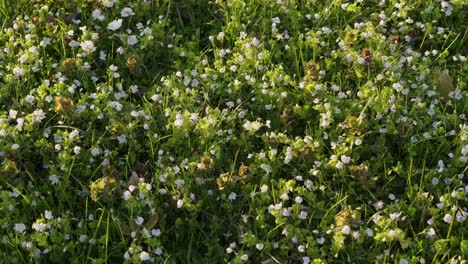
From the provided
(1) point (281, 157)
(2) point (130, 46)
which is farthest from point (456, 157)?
(2) point (130, 46)

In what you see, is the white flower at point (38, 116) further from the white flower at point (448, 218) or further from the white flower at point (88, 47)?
the white flower at point (448, 218)

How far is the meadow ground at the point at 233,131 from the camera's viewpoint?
382 centimetres

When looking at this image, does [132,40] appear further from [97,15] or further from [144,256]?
[144,256]

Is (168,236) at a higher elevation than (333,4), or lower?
lower

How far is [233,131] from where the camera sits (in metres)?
4.41

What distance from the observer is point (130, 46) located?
5.03 m

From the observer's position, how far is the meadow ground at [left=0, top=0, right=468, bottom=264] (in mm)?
3820

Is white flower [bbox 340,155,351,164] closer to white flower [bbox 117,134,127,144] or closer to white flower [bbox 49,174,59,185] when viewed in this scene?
white flower [bbox 117,134,127,144]

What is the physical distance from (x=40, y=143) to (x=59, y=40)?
3.56ft

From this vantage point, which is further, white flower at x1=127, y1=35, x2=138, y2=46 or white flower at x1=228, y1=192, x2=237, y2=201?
white flower at x1=127, y1=35, x2=138, y2=46

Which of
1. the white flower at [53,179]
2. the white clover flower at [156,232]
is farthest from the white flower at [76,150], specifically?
the white clover flower at [156,232]

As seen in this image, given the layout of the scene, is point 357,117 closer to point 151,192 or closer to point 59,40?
point 151,192

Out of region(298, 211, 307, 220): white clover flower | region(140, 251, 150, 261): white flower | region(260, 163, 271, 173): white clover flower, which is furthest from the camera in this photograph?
region(260, 163, 271, 173): white clover flower

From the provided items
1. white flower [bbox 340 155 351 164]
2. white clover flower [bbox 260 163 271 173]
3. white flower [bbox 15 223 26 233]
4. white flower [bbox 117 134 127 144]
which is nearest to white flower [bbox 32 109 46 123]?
white flower [bbox 117 134 127 144]
